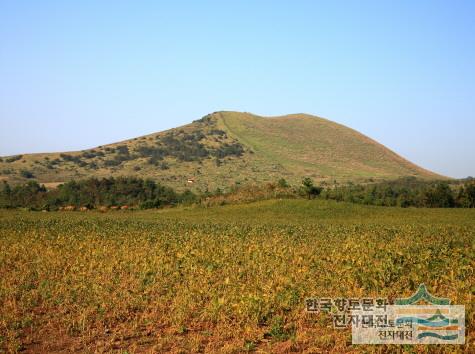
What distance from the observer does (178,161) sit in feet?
362

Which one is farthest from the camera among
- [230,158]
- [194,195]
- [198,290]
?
[230,158]

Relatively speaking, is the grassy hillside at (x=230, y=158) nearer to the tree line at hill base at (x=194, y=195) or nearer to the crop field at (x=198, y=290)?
the tree line at hill base at (x=194, y=195)

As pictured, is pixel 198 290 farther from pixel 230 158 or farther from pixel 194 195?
pixel 230 158

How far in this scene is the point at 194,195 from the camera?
6334cm

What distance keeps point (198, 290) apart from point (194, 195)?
50403mm

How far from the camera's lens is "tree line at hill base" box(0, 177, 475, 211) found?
187ft

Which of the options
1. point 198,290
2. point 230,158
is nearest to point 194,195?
point 230,158

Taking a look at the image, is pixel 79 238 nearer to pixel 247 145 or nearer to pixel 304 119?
pixel 247 145

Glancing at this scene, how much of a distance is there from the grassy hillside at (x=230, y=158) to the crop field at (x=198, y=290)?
70102mm

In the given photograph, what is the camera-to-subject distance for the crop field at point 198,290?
9.79 m

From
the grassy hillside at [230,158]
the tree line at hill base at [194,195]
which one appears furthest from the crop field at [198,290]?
the grassy hillside at [230,158]

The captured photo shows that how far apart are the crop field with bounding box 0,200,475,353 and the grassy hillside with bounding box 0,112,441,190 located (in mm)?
70102

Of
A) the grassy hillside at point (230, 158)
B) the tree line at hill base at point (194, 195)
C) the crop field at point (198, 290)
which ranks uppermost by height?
the grassy hillside at point (230, 158)

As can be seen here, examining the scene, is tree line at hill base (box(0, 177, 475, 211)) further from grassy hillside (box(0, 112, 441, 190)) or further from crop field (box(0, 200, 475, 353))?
crop field (box(0, 200, 475, 353))
